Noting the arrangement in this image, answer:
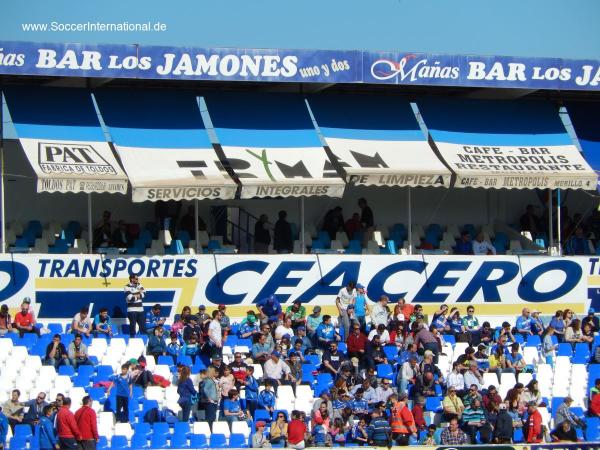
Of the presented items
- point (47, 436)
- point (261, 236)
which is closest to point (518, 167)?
point (261, 236)

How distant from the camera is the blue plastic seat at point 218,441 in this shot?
22906mm

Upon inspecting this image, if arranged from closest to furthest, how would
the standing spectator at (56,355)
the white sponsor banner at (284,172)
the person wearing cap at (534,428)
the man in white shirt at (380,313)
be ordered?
the person wearing cap at (534,428)
the standing spectator at (56,355)
the man in white shirt at (380,313)
the white sponsor banner at (284,172)

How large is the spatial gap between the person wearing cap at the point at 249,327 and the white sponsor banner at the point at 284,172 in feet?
7.93

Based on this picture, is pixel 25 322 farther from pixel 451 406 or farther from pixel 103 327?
pixel 451 406

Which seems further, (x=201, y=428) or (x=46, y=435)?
(x=201, y=428)

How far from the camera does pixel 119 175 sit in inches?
1098

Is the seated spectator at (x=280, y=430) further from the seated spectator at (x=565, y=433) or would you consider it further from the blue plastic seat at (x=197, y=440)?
the seated spectator at (x=565, y=433)

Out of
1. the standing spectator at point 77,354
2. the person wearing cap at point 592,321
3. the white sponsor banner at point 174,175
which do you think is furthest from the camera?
the person wearing cap at point 592,321

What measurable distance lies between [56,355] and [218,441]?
387 centimetres

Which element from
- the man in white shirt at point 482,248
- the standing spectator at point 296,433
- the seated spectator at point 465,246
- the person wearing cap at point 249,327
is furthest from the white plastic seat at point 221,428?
the man in white shirt at point 482,248

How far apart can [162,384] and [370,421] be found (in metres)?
3.62

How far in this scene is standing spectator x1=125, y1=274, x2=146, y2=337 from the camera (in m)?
27.0

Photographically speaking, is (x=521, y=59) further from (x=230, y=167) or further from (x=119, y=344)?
(x=119, y=344)

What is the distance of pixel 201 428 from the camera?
23344 mm
